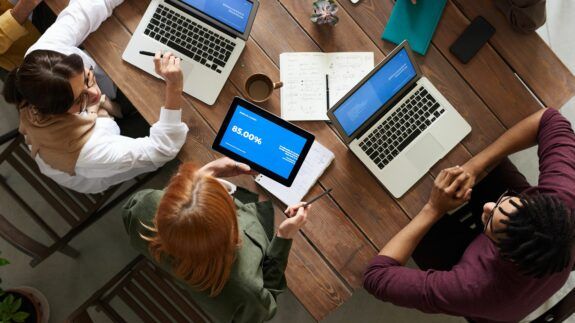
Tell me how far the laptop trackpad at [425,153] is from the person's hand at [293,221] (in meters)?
0.41

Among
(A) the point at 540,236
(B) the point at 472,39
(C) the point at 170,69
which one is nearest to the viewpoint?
(A) the point at 540,236

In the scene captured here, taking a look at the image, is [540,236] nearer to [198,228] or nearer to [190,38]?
[198,228]

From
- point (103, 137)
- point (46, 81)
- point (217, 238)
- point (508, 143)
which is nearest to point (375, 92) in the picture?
point (508, 143)

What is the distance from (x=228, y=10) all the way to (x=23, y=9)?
2.53 ft

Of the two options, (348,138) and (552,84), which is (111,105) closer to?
(348,138)

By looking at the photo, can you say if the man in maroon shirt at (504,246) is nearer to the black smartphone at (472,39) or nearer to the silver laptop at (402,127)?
the silver laptop at (402,127)

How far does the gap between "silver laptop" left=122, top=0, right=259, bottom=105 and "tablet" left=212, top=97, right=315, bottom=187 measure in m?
0.18

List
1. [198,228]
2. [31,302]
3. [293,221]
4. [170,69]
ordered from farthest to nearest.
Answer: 1. [31,302]
2. [170,69]
3. [293,221]
4. [198,228]

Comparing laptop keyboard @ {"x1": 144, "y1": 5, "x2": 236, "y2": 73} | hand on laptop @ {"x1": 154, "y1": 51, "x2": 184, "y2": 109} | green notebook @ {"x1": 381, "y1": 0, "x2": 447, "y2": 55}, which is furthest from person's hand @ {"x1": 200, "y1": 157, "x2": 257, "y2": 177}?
green notebook @ {"x1": 381, "y1": 0, "x2": 447, "y2": 55}

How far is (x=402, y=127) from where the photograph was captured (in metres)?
1.56

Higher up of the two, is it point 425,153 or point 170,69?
point 170,69

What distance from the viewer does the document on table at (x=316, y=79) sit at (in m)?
1.57

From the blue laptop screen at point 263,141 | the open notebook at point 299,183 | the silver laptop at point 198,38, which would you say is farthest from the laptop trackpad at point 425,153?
the silver laptop at point 198,38

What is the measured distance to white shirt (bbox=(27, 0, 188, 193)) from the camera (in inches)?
59.2
